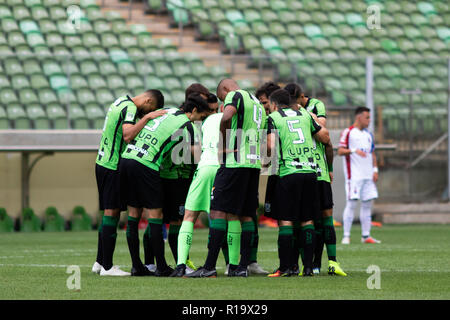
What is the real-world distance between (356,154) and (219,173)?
651 centimetres

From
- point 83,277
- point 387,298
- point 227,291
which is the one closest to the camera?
point 387,298

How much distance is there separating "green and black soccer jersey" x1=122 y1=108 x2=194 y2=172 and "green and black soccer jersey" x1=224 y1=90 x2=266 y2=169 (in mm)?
502

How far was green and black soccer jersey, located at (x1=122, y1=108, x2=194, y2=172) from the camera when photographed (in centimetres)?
859

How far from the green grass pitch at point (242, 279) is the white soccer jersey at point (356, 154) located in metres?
1.22

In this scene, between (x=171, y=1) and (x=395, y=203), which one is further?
(x=171, y=1)

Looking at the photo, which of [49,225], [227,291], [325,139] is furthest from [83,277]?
[49,225]

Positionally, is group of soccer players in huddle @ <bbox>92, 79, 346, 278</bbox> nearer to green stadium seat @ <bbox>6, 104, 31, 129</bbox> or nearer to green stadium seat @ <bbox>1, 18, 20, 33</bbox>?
green stadium seat @ <bbox>6, 104, 31, 129</bbox>

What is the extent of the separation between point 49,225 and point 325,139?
11.2 meters

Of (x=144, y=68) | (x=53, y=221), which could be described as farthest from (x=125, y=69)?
(x=53, y=221)

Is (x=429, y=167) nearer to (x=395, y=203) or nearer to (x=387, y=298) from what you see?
(x=395, y=203)

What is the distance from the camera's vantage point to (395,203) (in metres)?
21.0

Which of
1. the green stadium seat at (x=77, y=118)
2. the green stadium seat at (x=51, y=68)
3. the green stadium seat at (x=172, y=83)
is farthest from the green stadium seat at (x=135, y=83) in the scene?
the green stadium seat at (x=51, y=68)

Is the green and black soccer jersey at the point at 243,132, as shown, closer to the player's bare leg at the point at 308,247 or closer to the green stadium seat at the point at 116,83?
the player's bare leg at the point at 308,247

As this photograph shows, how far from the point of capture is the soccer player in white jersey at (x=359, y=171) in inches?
558
